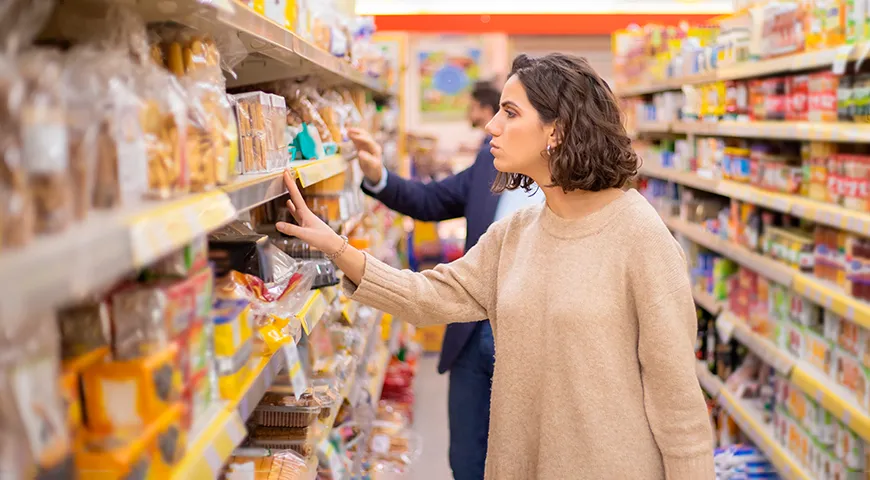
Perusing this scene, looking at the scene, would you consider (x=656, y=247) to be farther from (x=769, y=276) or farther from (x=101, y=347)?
(x=769, y=276)

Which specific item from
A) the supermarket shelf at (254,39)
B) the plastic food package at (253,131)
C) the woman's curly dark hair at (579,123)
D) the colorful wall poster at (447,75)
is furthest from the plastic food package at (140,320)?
the colorful wall poster at (447,75)

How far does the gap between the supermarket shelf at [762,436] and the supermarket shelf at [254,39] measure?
7.20 ft

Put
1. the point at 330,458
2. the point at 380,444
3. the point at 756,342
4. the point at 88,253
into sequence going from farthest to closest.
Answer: the point at 380,444 < the point at 756,342 < the point at 330,458 < the point at 88,253

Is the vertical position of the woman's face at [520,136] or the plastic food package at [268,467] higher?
the woman's face at [520,136]

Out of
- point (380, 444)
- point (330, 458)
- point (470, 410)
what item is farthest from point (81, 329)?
point (380, 444)

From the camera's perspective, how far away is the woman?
192 cm

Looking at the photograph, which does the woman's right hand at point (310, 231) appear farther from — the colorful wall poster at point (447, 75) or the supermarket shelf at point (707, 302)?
the colorful wall poster at point (447, 75)

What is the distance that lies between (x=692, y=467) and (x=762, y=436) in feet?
6.50

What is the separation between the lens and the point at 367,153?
3164mm

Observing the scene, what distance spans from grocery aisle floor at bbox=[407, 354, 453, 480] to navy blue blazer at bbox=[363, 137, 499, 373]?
1175 millimetres

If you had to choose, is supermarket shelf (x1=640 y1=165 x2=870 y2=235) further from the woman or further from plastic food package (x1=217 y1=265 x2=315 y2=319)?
plastic food package (x1=217 y1=265 x2=315 y2=319)

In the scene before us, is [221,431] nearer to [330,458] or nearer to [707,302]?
[330,458]

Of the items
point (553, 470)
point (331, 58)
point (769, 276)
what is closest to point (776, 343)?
point (769, 276)

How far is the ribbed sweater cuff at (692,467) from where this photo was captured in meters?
1.89
